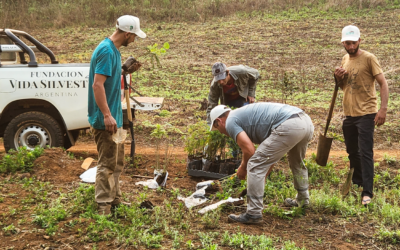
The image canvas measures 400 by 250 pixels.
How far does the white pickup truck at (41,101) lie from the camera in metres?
6.53

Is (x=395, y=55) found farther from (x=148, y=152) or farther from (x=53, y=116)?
(x=53, y=116)

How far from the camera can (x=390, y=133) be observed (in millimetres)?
9375

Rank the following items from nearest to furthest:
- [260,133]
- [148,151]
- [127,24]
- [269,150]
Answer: [127,24] → [269,150] → [260,133] → [148,151]

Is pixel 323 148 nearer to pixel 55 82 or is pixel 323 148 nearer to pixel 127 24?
pixel 127 24

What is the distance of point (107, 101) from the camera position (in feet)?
14.5

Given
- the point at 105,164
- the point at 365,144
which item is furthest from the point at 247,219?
the point at 365,144

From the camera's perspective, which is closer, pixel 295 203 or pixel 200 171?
pixel 295 203

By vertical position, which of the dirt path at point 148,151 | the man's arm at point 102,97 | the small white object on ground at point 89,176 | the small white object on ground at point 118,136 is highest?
the man's arm at point 102,97

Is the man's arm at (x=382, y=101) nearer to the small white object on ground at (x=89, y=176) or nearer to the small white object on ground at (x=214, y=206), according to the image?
the small white object on ground at (x=214, y=206)

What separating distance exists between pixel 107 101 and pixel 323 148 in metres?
3.08

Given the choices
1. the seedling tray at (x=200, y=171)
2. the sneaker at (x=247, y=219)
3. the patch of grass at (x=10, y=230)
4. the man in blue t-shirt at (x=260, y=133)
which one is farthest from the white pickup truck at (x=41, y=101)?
the sneaker at (x=247, y=219)

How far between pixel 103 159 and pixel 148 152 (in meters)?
3.36

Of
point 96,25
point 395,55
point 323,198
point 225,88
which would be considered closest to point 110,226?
point 323,198

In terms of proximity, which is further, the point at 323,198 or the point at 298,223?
the point at 323,198
